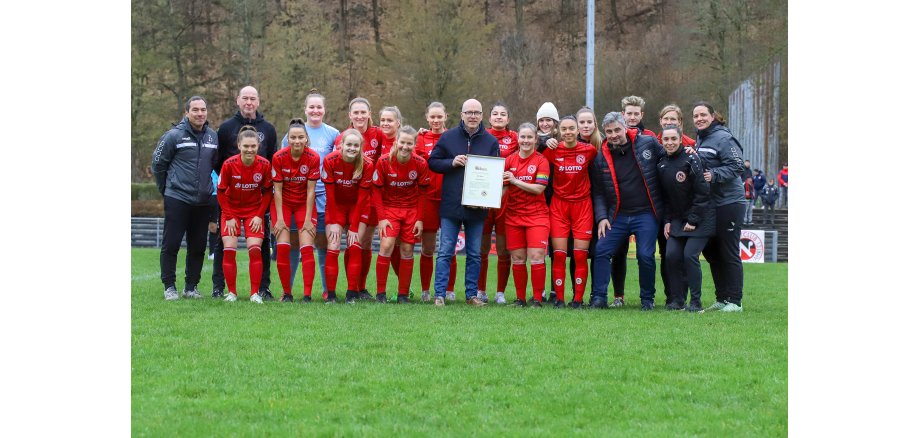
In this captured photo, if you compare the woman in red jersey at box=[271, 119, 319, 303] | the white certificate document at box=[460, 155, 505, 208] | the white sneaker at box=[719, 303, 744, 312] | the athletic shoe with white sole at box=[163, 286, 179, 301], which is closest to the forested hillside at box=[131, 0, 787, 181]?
the white sneaker at box=[719, 303, 744, 312]

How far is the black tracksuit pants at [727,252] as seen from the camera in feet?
32.2

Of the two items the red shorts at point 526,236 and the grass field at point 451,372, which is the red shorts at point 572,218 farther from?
the grass field at point 451,372

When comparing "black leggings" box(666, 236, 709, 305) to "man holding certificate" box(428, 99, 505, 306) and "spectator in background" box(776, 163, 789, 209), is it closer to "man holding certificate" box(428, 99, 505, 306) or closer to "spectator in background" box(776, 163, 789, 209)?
"man holding certificate" box(428, 99, 505, 306)

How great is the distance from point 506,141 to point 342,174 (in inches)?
71.7

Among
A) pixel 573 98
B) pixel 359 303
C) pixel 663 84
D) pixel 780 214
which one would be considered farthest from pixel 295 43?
pixel 359 303

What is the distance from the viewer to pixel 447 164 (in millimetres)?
10016

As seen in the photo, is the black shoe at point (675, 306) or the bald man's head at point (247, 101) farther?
the bald man's head at point (247, 101)

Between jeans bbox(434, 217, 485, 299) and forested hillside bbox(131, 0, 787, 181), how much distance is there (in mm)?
26512

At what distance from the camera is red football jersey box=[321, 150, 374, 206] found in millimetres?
10117

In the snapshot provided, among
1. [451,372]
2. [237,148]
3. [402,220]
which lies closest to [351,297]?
[402,220]

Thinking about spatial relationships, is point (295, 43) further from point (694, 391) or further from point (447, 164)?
point (694, 391)

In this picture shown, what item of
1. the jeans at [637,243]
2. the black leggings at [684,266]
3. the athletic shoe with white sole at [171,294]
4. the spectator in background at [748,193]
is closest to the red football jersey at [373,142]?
the athletic shoe with white sole at [171,294]

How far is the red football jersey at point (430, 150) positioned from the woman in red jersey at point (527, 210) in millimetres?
740

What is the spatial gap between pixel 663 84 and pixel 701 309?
33931 mm
